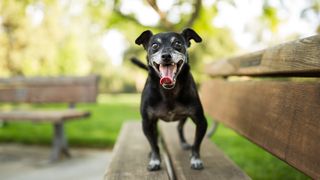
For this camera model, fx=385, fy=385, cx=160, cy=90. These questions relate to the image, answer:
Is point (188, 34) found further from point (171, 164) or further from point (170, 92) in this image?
point (171, 164)

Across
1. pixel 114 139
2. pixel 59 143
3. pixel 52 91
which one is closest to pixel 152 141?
pixel 59 143

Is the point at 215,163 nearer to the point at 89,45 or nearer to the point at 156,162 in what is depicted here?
the point at 156,162

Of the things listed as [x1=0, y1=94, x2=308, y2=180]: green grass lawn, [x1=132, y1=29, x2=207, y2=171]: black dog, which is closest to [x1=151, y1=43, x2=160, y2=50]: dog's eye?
[x1=132, y1=29, x2=207, y2=171]: black dog

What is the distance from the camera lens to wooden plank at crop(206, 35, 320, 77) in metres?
1.55

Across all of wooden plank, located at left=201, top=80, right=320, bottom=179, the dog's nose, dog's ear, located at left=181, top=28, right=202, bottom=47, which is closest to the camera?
wooden plank, located at left=201, top=80, right=320, bottom=179

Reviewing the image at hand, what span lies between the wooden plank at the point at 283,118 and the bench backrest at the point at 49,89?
3788mm

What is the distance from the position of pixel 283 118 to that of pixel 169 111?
0.62 meters

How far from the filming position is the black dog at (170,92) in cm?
194

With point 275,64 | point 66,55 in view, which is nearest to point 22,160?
point 275,64

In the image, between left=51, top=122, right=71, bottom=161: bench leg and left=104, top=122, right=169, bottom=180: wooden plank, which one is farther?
left=51, top=122, right=71, bottom=161: bench leg

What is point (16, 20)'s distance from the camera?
1519 cm

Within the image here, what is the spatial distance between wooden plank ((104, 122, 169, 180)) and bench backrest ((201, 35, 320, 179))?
2.08ft

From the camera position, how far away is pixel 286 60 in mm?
1887

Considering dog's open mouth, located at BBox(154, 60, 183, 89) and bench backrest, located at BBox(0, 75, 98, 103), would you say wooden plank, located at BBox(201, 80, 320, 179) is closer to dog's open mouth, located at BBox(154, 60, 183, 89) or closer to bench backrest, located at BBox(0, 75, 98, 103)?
dog's open mouth, located at BBox(154, 60, 183, 89)
